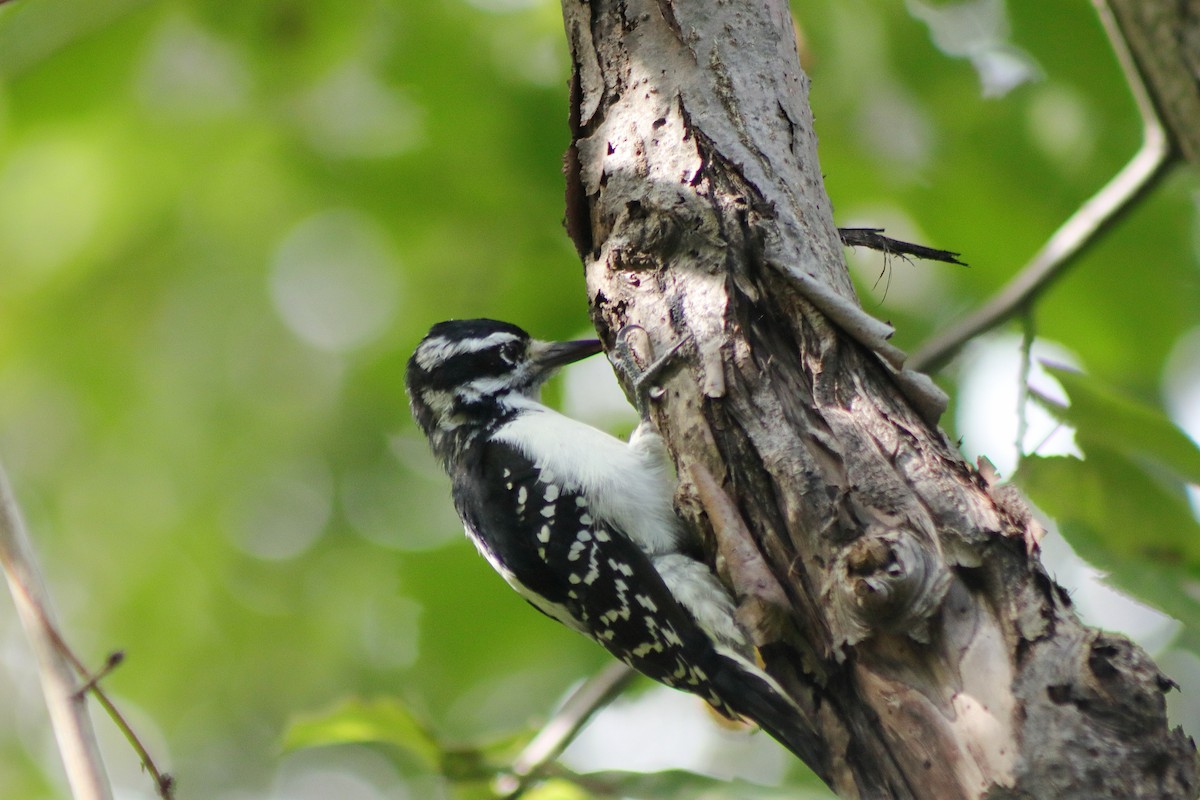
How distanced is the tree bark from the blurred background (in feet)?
1.32

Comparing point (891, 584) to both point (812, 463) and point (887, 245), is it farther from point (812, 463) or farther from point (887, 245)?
point (887, 245)

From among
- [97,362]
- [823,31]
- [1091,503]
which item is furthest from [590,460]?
[97,362]

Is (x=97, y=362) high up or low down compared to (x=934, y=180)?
down

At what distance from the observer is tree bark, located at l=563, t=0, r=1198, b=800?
1805 millimetres

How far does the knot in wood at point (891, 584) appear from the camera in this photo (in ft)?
6.29

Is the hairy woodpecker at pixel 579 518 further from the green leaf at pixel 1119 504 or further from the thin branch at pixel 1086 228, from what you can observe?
the thin branch at pixel 1086 228

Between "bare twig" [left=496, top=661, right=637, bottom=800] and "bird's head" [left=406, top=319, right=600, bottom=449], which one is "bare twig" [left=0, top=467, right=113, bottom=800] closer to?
"bare twig" [left=496, top=661, right=637, bottom=800]

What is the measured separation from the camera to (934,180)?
4.57 metres

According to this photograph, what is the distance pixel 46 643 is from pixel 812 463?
4.86 feet

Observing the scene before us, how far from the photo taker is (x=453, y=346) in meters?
4.20

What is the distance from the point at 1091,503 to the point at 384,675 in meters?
4.72

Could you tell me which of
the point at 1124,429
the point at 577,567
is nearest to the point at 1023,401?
the point at 1124,429

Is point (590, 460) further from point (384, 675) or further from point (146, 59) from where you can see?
point (384, 675)

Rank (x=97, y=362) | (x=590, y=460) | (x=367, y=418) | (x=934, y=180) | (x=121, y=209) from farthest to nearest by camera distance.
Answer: (x=367, y=418) < (x=97, y=362) < (x=121, y=209) < (x=934, y=180) < (x=590, y=460)
